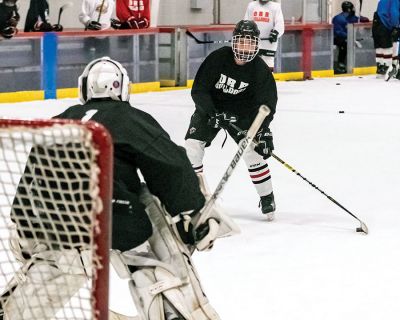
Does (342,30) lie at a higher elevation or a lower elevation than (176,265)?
higher

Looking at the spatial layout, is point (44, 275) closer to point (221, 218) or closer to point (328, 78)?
point (221, 218)

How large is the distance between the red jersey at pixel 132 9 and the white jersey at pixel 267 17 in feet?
4.26

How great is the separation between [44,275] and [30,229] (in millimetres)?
150

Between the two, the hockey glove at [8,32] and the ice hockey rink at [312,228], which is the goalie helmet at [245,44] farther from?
the hockey glove at [8,32]

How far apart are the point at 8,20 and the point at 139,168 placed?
8211mm

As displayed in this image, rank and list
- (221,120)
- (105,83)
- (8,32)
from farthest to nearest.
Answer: (8,32) < (221,120) < (105,83)

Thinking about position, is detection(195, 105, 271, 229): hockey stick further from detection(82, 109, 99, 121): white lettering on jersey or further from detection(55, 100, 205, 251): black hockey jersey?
detection(82, 109, 99, 121): white lettering on jersey

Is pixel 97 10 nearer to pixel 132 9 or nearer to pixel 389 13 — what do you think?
pixel 132 9

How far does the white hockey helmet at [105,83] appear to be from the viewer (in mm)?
3234

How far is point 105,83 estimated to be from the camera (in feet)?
10.6

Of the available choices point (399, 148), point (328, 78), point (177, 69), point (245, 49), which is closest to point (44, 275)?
point (245, 49)

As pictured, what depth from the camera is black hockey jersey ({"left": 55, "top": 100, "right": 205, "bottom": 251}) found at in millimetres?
3041

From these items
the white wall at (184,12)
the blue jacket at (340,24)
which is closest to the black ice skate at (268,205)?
Answer: the white wall at (184,12)

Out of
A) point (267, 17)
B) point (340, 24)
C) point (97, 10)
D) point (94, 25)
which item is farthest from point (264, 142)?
point (340, 24)
